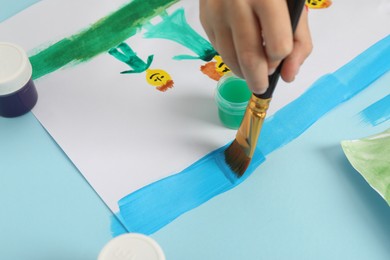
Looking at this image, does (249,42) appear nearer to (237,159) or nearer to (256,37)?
Result: (256,37)

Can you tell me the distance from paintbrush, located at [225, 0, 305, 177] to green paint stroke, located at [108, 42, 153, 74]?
0.69 ft

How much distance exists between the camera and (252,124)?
0.77 meters

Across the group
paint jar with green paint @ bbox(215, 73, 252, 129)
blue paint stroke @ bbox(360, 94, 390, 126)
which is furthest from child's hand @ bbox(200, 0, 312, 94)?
blue paint stroke @ bbox(360, 94, 390, 126)

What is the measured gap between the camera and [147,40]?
3.12 feet

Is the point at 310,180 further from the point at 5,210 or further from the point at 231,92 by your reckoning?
the point at 5,210

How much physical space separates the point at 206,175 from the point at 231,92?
15 centimetres

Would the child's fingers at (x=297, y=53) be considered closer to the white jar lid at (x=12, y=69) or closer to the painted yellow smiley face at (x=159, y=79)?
the painted yellow smiley face at (x=159, y=79)

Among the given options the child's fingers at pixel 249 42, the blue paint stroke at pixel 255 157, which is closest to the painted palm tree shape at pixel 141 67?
the blue paint stroke at pixel 255 157

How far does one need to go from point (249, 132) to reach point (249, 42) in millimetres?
189

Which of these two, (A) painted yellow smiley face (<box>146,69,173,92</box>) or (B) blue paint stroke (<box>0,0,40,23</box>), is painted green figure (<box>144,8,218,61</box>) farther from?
(B) blue paint stroke (<box>0,0,40,23</box>)

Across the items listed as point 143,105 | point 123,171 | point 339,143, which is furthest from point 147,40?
point 339,143

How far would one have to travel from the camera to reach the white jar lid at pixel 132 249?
68cm

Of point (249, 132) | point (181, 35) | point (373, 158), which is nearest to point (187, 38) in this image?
point (181, 35)

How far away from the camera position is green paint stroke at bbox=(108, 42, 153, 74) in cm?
92
